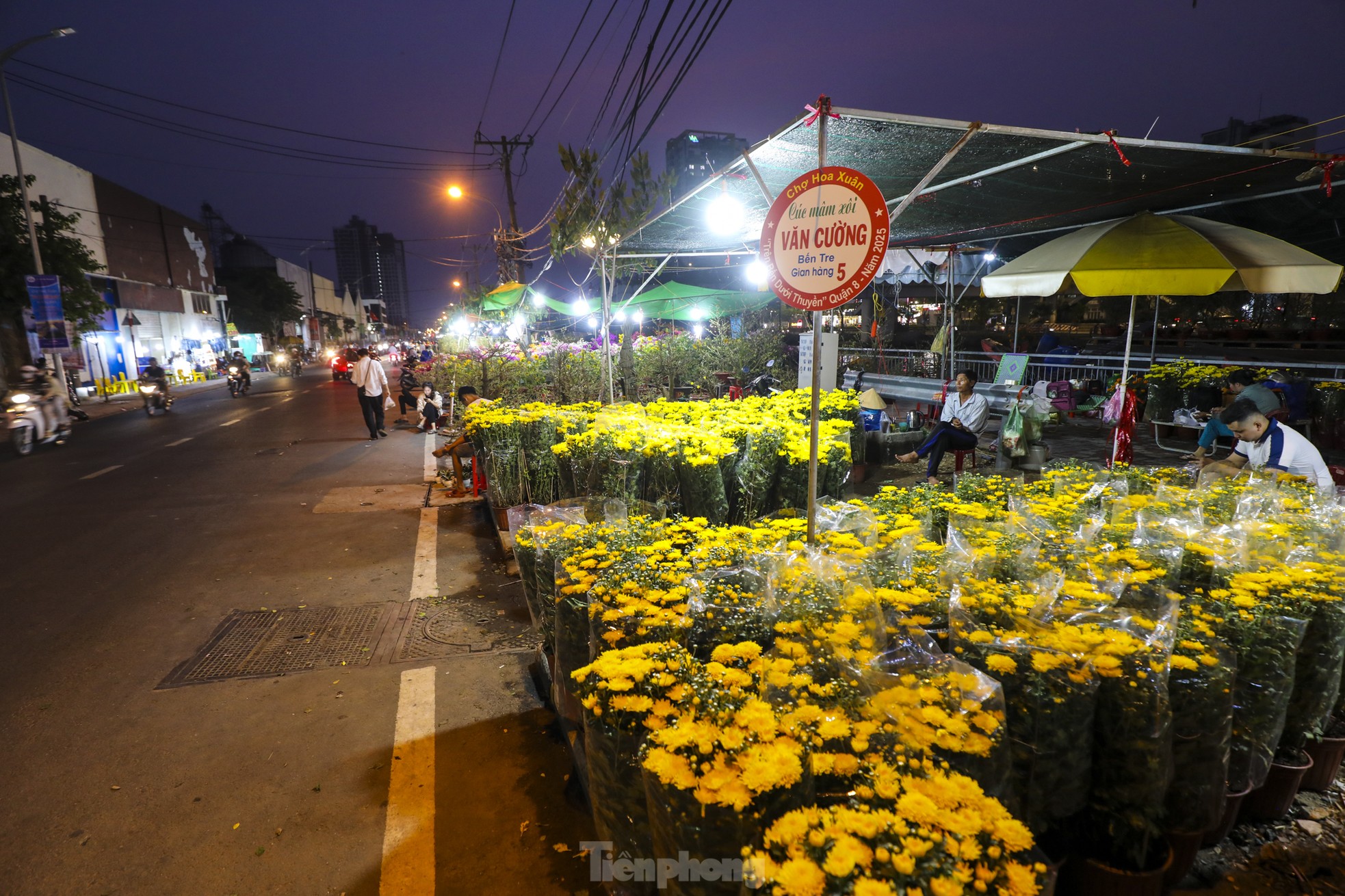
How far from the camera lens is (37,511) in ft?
25.3

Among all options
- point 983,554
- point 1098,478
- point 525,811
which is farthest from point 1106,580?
point 525,811

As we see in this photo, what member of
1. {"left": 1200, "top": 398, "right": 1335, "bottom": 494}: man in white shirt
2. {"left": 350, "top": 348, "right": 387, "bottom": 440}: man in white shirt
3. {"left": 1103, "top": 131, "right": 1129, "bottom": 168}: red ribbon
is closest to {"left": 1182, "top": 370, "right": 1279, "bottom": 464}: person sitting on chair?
{"left": 1200, "top": 398, "right": 1335, "bottom": 494}: man in white shirt

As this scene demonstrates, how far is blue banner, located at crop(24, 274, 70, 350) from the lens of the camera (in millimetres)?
17422

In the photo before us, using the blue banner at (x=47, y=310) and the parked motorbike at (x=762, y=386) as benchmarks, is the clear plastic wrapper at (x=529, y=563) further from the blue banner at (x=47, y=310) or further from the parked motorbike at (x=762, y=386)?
the blue banner at (x=47, y=310)

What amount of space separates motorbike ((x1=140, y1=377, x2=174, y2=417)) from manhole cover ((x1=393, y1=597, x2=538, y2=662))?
58.5 ft

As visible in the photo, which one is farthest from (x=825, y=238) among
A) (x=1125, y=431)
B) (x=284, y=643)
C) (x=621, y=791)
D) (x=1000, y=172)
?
(x=1125, y=431)

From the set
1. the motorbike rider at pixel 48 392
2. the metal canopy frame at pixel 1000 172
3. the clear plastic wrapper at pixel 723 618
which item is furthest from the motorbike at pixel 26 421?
the clear plastic wrapper at pixel 723 618

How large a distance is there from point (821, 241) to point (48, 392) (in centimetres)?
1611

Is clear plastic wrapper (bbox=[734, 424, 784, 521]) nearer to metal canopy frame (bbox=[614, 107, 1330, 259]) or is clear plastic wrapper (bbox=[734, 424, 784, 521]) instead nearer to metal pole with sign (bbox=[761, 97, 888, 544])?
metal pole with sign (bbox=[761, 97, 888, 544])

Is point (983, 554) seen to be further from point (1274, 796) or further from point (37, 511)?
point (37, 511)

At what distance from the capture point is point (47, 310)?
692 inches

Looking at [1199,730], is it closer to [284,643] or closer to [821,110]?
[821,110]

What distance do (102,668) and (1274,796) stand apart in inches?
255

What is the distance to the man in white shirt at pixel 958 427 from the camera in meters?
6.98
